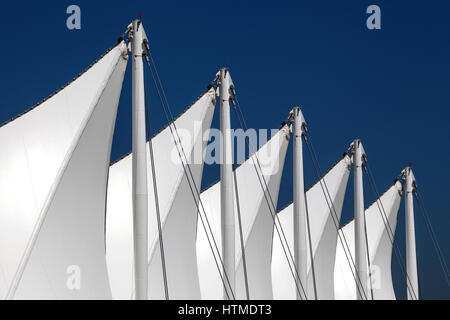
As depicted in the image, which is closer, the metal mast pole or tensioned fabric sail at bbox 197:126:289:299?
the metal mast pole

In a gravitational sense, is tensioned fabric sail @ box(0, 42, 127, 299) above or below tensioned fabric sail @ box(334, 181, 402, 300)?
below

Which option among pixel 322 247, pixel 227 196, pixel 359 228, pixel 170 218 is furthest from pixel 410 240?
pixel 227 196

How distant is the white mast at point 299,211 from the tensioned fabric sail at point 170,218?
13.6ft

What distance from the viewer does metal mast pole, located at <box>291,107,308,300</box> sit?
33.2 m

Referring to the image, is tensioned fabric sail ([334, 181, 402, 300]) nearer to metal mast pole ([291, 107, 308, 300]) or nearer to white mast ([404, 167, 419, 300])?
white mast ([404, 167, 419, 300])

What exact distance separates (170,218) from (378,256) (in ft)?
85.1

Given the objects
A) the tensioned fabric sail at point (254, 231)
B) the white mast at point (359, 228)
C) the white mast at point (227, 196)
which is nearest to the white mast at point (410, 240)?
the white mast at point (359, 228)

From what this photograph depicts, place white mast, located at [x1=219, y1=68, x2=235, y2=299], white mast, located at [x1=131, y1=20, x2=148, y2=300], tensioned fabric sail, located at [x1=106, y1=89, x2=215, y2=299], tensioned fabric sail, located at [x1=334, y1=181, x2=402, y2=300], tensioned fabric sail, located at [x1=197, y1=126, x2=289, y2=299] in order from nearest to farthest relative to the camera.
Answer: white mast, located at [x1=131, y1=20, x2=148, y2=300], white mast, located at [x1=219, y1=68, x2=235, y2=299], tensioned fabric sail, located at [x1=106, y1=89, x2=215, y2=299], tensioned fabric sail, located at [x1=197, y1=126, x2=289, y2=299], tensioned fabric sail, located at [x1=334, y1=181, x2=402, y2=300]

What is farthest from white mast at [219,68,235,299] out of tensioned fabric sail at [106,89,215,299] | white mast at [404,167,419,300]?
white mast at [404,167,419,300]

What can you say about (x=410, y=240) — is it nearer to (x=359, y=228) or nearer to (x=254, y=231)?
(x=359, y=228)

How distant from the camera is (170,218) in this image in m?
31.4

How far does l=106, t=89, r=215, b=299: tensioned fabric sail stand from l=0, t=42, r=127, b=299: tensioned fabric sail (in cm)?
570
